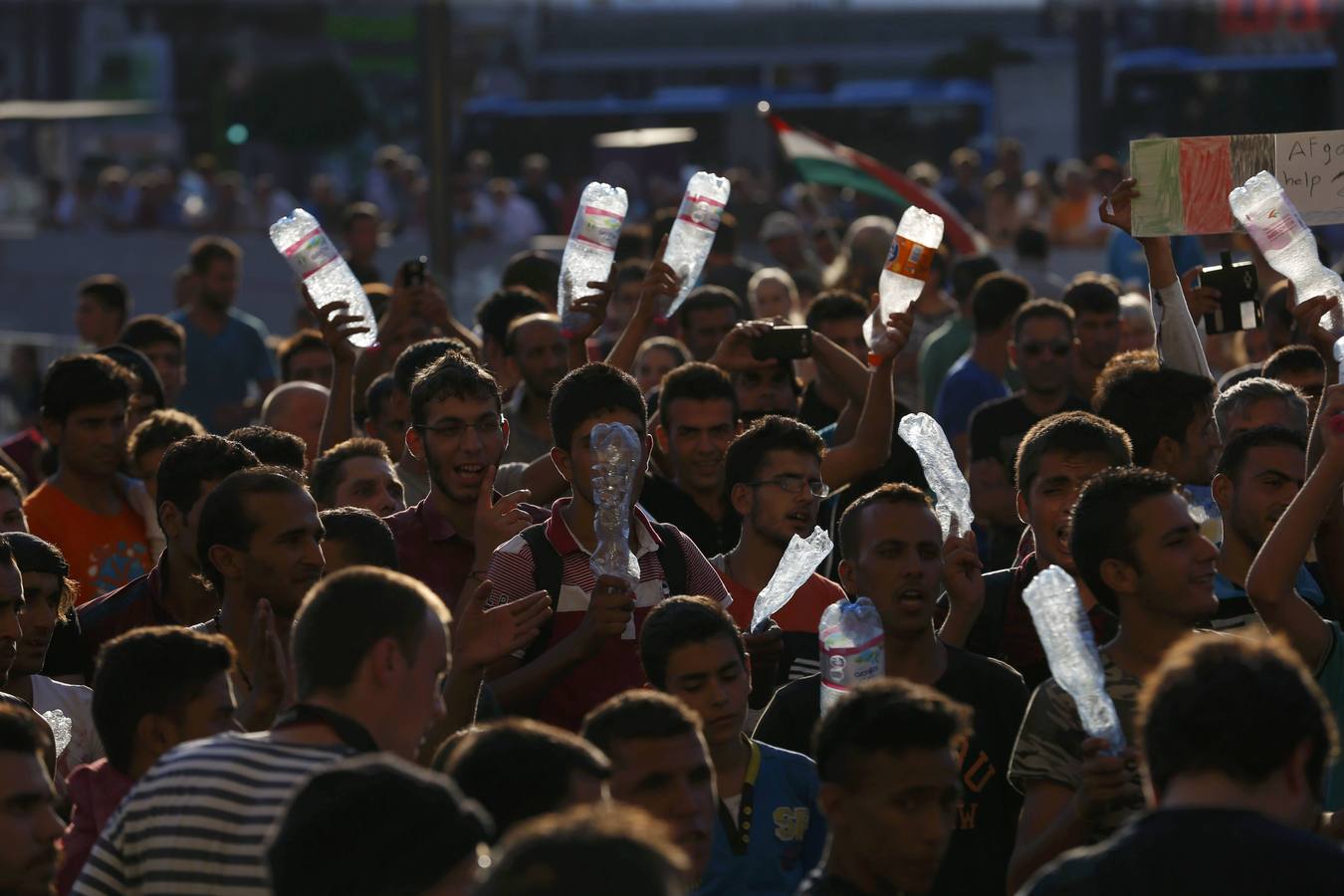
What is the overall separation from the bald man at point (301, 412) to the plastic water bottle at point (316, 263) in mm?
593

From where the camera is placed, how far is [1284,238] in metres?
6.25

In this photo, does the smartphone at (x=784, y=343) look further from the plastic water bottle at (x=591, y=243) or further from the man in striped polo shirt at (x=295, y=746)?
the man in striped polo shirt at (x=295, y=746)

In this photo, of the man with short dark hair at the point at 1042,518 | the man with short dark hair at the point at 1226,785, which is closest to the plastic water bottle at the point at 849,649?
the man with short dark hair at the point at 1042,518

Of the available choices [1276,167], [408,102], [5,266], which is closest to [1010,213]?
[5,266]

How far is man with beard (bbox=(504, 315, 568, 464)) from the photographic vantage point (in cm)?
771

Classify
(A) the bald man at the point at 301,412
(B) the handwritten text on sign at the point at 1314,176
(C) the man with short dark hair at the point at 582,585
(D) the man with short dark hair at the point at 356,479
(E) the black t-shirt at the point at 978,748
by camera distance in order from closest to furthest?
(E) the black t-shirt at the point at 978,748
(C) the man with short dark hair at the point at 582,585
(D) the man with short dark hair at the point at 356,479
(B) the handwritten text on sign at the point at 1314,176
(A) the bald man at the point at 301,412

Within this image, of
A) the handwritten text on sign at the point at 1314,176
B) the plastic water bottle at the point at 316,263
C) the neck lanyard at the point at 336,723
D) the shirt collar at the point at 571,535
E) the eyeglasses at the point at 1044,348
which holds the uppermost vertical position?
the handwritten text on sign at the point at 1314,176

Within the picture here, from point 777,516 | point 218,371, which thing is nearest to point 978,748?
point 777,516

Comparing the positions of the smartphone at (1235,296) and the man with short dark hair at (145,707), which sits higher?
the smartphone at (1235,296)

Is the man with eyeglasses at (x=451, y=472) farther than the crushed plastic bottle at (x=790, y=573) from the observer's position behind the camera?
Yes

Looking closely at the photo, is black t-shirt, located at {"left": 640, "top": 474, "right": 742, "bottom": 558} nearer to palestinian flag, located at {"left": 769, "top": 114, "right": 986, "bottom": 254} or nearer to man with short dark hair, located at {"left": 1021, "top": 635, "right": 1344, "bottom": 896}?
man with short dark hair, located at {"left": 1021, "top": 635, "right": 1344, "bottom": 896}

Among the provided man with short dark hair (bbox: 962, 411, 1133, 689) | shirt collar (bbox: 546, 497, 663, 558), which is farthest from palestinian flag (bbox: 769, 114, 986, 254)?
shirt collar (bbox: 546, 497, 663, 558)

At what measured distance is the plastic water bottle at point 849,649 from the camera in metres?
4.82

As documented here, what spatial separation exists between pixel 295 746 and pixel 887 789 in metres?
1.00
